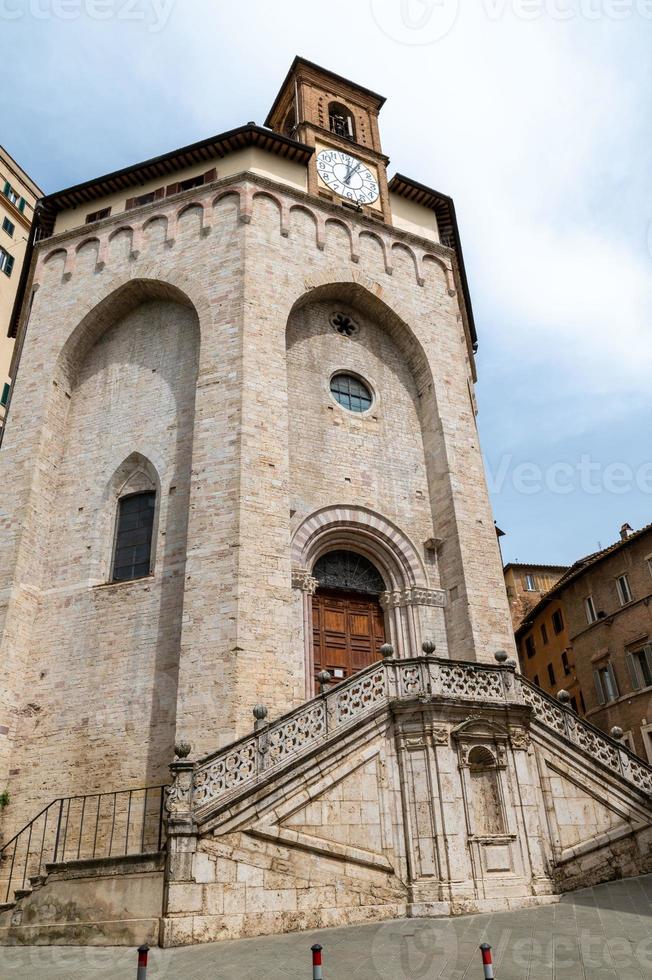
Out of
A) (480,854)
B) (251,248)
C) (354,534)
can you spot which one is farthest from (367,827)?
(251,248)

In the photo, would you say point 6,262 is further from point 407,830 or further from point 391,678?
point 407,830

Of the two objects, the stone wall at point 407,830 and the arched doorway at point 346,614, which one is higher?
A: the arched doorway at point 346,614

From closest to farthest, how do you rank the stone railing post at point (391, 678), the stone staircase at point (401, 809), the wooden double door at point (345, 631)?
the stone staircase at point (401, 809), the stone railing post at point (391, 678), the wooden double door at point (345, 631)

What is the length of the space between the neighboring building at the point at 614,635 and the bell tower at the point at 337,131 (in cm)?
1423

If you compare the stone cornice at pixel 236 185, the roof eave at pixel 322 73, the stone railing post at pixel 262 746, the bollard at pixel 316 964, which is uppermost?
the roof eave at pixel 322 73

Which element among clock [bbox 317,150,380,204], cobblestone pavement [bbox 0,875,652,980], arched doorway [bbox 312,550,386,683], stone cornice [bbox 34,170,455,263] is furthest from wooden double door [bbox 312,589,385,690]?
clock [bbox 317,150,380,204]

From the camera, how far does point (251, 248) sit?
60.6 feet

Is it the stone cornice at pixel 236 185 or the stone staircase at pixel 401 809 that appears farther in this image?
the stone cornice at pixel 236 185

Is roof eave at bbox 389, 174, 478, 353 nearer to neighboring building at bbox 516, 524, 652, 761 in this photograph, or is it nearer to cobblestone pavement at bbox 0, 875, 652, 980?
neighboring building at bbox 516, 524, 652, 761

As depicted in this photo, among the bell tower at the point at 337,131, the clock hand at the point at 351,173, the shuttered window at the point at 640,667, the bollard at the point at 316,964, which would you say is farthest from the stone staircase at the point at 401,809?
the clock hand at the point at 351,173

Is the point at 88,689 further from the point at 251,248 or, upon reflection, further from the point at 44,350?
the point at 251,248

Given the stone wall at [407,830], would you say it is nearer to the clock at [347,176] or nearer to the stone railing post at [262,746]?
the stone railing post at [262,746]

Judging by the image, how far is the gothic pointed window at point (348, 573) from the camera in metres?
16.7

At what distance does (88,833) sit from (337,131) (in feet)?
70.9
